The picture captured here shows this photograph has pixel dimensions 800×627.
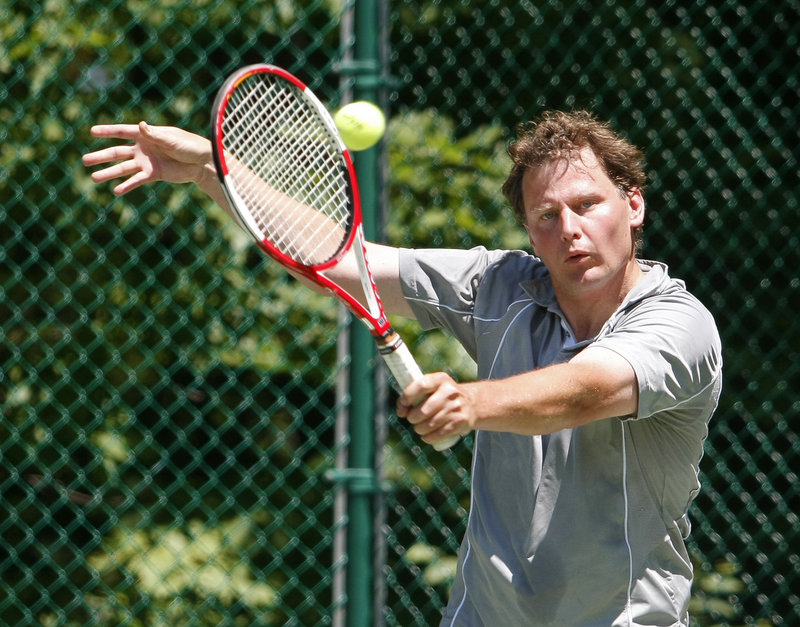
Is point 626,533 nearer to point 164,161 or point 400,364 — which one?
point 400,364

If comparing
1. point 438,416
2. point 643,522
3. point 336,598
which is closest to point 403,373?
point 438,416

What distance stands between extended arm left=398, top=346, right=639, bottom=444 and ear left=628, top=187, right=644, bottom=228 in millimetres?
487

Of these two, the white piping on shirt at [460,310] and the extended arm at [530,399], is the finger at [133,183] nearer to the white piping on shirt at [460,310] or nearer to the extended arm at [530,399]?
the white piping on shirt at [460,310]

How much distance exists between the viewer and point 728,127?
146 inches

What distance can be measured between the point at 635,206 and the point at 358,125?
775mm

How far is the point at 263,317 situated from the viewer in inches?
140

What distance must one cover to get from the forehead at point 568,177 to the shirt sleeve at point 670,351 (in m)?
0.26

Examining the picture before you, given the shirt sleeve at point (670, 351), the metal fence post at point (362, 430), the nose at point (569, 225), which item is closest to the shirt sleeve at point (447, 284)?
the nose at point (569, 225)

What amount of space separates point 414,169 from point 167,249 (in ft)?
2.54

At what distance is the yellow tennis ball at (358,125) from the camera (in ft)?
9.41

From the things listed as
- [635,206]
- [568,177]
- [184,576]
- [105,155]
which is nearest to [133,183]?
[105,155]

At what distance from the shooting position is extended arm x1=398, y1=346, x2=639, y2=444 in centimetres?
172

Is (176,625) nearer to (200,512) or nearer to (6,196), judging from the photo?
(200,512)

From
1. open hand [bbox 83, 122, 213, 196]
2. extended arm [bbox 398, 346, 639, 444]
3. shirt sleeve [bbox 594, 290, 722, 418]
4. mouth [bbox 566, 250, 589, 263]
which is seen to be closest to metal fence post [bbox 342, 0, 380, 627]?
open hand [bbox 83, 122, 213, 196]
